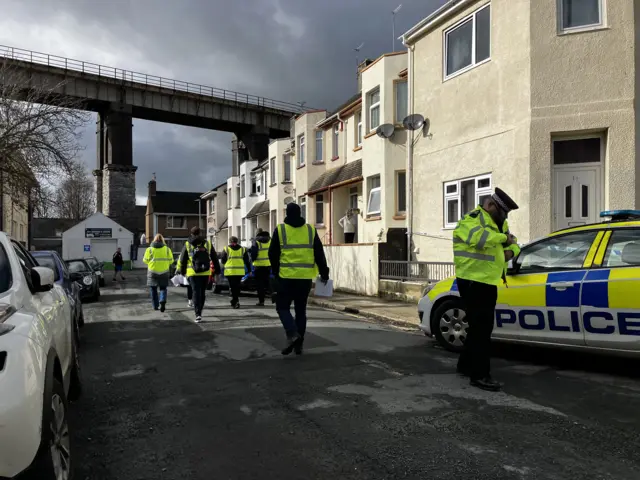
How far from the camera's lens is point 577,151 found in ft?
35.8

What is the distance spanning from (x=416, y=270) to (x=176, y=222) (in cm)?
5880

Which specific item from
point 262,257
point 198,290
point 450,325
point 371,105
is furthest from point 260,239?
point 371,105

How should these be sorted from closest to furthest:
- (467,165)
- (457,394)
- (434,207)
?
(457,394) < (467,165) < (434,207)

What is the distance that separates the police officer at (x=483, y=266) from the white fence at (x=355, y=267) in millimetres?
9781

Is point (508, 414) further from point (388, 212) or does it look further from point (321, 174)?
point (321, 174)

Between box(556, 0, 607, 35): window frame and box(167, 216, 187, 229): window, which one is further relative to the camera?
box(167, 216, 187, 229): window

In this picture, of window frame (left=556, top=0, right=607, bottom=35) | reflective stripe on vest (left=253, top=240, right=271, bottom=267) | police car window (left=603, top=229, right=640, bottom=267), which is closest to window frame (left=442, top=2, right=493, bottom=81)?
window frame (left=556, top=0, right=607, bottom=35)

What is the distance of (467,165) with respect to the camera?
12.7 m

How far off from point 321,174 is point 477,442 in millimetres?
21617

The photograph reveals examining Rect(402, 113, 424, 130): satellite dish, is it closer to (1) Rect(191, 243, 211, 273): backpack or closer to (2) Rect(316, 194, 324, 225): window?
(1) Rect(191, 243, 211, 273): backpack

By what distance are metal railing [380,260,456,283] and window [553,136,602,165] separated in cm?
325

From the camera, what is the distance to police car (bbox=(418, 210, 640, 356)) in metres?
5.35

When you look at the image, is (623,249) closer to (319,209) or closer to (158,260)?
(158,260)

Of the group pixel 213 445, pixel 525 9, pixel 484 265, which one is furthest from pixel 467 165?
pixel 213 445
